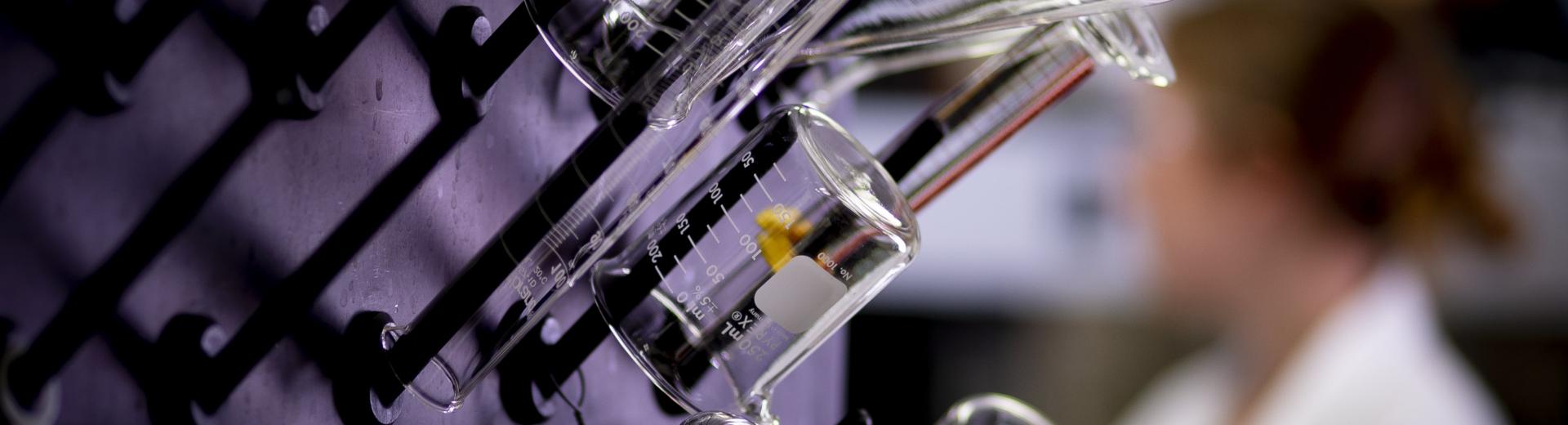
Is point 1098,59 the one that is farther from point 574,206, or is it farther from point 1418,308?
point 1418,308

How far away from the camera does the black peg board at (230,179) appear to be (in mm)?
297

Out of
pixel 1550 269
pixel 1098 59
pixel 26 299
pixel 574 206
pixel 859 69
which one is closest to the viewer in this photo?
pixel 26 299

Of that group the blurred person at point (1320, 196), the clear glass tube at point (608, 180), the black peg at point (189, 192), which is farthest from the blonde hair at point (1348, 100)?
the black peg at point (189, 192)

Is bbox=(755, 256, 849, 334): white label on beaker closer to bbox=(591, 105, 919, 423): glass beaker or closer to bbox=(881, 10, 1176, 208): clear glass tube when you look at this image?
bbox=(591, 105, 919, 423): glass beaker

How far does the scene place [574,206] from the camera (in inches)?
17.6

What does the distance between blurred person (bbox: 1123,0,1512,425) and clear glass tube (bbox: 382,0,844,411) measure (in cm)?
119

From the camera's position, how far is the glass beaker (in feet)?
1.38

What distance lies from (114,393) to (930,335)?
238cm

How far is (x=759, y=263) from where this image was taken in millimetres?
432

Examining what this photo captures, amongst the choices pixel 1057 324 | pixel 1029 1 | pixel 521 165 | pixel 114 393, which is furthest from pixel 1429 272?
pixel 114 393

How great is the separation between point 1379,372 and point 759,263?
4.68ft

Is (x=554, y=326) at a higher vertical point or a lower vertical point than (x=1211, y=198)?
higher

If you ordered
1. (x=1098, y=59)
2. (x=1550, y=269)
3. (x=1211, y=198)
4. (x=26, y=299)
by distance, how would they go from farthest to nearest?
1. (x=1550, y=269)
2. (x=1211, y=198)
3. (x=1098, y=59)
4. (x=26, y=299)

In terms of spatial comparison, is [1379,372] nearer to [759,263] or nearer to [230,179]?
[759,263]
